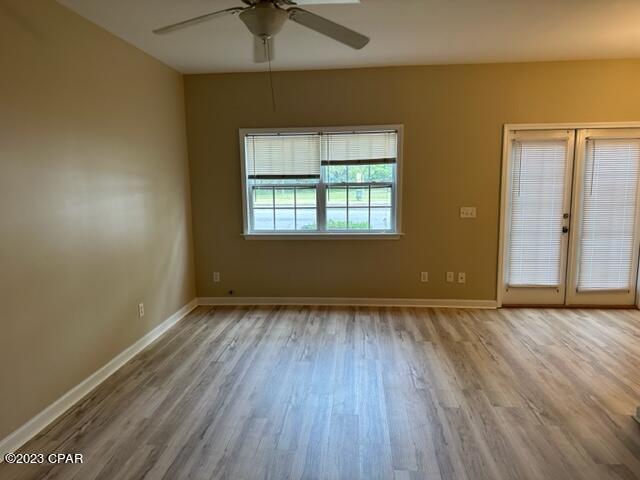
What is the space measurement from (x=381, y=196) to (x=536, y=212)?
5.63 ft

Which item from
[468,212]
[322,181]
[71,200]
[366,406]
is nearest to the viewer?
[366,406]

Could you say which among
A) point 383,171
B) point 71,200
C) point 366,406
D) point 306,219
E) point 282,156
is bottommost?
point 366,406

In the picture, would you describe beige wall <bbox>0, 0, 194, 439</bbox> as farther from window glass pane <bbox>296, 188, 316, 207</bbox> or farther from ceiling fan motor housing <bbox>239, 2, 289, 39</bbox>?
window glass pane <bbox>296, 188, 316, 207</bbox>

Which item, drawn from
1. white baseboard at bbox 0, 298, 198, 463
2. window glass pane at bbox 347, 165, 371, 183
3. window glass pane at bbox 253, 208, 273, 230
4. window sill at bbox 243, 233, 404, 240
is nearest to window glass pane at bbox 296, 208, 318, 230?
window sill at bbox 243, 233, 404, 240

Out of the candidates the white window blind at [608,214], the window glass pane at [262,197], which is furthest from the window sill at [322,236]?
the white window blind at [608,214]

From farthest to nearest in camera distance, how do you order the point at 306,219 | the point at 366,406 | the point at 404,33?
the point at 306,219
the point at 404,33
the point at 366,406

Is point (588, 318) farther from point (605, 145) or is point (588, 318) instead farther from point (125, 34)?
point (125, 34)

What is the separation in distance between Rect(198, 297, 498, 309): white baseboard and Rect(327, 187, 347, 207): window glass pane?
1.14 m

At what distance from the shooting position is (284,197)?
4355 mm

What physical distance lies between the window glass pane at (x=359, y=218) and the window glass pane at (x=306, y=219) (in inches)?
16.9

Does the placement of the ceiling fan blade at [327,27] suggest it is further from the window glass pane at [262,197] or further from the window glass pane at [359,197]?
the window glass pane at [262,197]

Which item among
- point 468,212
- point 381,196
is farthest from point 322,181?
point 468,212

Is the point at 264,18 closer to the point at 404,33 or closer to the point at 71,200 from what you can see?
the point at 404,33

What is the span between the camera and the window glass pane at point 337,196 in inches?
168
